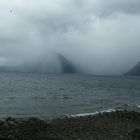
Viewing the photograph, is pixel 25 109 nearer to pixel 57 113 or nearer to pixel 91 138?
pixel 57 113

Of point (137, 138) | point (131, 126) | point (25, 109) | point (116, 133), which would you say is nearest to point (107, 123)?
point (131, 126)

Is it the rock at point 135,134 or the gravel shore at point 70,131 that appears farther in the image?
the rock at point 135,134

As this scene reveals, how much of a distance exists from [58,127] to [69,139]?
4.48 metres

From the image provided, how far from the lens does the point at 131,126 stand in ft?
101

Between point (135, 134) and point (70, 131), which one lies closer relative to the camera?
point (135, 134)

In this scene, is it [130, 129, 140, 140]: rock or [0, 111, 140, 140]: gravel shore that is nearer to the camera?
[0, 111, 140, 140]: gravel shore

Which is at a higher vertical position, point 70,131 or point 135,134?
point 70,131

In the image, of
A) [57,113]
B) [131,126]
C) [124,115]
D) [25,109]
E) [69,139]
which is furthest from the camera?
[25,109]

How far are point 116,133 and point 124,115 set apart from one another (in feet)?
35.1

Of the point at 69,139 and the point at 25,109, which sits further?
the point at 25,109

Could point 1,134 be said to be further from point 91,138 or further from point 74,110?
point 74,110

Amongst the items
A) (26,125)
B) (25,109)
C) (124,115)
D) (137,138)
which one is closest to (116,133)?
(137,138)

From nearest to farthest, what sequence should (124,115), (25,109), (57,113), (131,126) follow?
1. (131,126)
2. (124,115)
3. (57,113)
4. (25,109)

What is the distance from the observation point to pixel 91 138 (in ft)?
81.1
